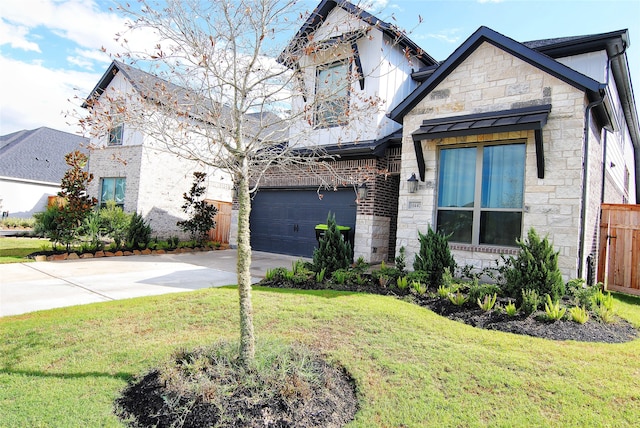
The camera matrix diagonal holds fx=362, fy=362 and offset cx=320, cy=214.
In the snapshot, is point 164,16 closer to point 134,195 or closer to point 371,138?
point 371,138

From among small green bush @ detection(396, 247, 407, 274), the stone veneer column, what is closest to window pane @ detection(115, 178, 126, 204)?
the stone veneer column

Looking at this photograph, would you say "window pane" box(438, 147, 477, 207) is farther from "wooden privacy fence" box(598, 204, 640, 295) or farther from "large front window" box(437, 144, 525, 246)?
"wooden privacy fence" box(598, 204, 640, 295)

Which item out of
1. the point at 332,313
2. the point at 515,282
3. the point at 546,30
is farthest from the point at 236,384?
the point at 546,30

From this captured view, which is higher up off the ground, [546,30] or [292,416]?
[546,30]

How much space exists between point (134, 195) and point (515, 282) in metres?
13.9

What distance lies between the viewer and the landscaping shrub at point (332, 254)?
25.9ft

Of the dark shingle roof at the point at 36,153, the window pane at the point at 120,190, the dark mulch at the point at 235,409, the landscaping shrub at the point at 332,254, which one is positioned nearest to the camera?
the dark mulch at the point at 235,409

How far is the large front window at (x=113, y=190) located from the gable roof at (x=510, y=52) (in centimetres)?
1219

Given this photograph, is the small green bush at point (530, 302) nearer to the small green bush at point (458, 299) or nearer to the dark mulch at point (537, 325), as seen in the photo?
the dark mulch at point (537, 325)

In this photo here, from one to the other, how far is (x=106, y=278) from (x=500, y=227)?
8.30 m

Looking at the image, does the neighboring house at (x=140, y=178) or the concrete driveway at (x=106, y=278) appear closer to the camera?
the concrete driveway at (x=106, y=278)

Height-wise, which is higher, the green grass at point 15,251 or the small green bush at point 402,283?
the small green bush at point 402,283

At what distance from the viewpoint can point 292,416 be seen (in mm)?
2711

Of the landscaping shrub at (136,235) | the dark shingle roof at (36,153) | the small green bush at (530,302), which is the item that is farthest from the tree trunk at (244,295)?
the dark shingle roof at (36,153)
